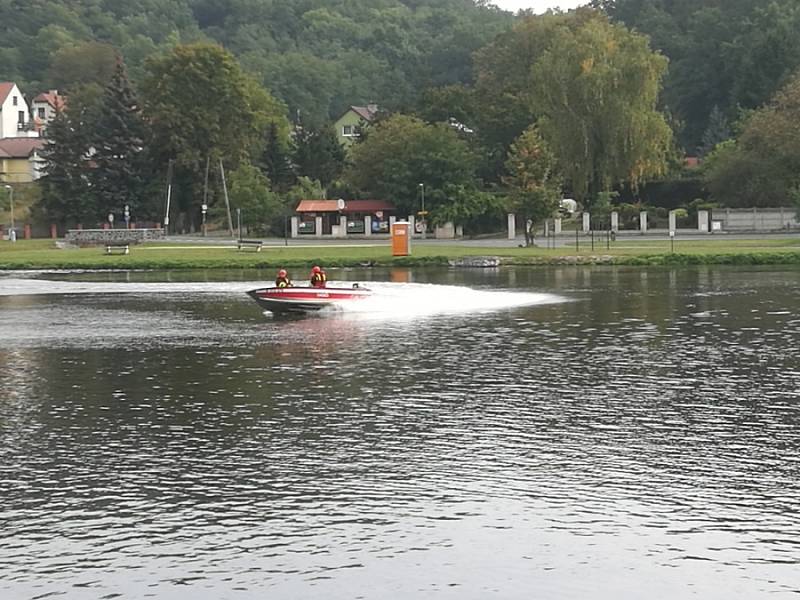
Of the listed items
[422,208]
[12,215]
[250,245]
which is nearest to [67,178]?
[12,215]

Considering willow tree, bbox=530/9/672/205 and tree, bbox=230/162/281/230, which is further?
tree, bbox=230/162/281/230

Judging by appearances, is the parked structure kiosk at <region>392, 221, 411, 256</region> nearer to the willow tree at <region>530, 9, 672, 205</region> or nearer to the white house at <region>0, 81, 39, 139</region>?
the willow tree at <region>530, 9, 672, 205</region>

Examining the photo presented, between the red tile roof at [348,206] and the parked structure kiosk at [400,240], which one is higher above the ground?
the red tile roof at [348,206]

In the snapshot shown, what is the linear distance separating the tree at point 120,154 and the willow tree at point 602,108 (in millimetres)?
42438

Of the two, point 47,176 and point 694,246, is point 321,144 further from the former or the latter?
point 694,246

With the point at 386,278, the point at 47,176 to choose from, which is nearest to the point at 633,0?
the point at 47,176

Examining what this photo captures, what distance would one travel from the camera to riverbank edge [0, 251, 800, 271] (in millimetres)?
72062

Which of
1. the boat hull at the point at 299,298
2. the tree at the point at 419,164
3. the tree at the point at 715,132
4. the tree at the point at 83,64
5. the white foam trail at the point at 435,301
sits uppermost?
the tree at the point at 83,64

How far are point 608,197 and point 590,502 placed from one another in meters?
84.7

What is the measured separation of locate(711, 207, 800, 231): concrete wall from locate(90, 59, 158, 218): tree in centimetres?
5682

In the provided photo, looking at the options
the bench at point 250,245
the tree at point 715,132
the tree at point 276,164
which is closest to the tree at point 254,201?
the tree at point 276,164

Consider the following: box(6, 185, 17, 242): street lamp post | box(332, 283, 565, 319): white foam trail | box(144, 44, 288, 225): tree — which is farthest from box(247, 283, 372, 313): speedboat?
box(144, 44, 288, 225): tree

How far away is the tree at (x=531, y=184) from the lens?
8469cm

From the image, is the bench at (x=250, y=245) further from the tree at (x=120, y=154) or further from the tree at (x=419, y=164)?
the tree at (x=120, y=154)
